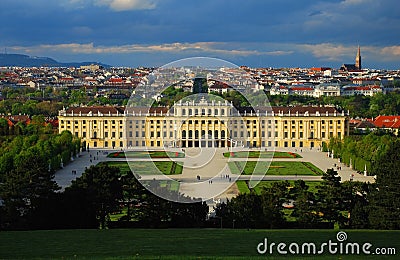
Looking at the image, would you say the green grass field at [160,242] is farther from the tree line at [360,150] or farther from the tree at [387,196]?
the tree line at [360,150]

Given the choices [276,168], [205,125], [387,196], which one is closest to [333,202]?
[387,196]

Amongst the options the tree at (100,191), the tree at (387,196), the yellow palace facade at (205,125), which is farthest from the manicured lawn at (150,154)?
the tree at (387,196)

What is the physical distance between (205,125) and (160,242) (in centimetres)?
4283

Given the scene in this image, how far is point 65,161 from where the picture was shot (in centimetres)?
4075

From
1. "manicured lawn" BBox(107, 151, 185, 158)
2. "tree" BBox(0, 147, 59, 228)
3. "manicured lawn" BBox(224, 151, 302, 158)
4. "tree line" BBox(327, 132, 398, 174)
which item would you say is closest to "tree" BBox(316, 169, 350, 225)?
"tree" BBox(0, 147, 59, 228)

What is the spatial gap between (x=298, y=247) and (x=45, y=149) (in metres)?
26.8

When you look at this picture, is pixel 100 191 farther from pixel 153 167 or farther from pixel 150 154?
pixel 150 154

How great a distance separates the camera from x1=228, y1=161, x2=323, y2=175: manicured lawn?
35.7 m

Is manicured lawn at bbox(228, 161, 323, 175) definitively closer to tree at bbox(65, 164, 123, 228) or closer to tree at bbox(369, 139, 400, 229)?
tree at bbox(65, 164, 123, 228)

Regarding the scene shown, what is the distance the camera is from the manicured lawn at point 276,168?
35694mm

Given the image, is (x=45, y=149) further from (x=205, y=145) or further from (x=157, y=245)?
(x=157, y=245)

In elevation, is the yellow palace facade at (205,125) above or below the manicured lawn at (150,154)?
above

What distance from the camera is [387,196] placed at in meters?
18.4

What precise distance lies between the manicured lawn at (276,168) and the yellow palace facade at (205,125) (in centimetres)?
1357
